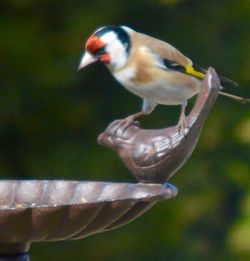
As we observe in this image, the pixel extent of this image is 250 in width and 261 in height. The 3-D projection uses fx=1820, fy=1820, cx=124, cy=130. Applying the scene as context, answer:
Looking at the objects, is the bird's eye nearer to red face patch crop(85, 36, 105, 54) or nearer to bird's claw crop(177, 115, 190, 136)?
red face patch crop(85, 36, 105, 54)

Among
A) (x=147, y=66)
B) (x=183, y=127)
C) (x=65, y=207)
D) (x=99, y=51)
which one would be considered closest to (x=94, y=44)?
(x=99, y=51)

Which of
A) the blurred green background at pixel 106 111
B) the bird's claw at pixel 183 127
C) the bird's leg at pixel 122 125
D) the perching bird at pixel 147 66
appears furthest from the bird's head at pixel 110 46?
the blurred green background at pixel 106 111

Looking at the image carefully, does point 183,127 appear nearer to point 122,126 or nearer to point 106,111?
point 122,126

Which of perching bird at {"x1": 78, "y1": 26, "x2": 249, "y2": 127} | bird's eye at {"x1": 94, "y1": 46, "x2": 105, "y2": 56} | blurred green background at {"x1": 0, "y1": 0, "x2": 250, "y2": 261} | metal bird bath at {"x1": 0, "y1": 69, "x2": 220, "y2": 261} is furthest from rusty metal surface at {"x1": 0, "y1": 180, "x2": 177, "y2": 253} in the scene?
blurred green background at {"x1": 0, "y1": 0, "x2": 250, "y2": 261}

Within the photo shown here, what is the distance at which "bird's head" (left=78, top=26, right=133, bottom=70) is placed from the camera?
5.16m

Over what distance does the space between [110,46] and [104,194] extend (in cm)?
98

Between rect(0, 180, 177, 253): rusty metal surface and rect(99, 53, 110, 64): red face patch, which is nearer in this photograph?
rect(0, 180, 177, 253): rusty metal surface

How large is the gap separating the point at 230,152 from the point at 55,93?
33.5 inches

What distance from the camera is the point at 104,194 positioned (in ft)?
14.3

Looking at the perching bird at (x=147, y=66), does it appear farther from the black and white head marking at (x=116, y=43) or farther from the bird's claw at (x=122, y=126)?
the bird's claw at (x=122, y=126)

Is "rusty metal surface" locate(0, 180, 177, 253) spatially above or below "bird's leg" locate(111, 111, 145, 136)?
below

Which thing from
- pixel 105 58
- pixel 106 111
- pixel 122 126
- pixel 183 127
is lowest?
pixel 106 111

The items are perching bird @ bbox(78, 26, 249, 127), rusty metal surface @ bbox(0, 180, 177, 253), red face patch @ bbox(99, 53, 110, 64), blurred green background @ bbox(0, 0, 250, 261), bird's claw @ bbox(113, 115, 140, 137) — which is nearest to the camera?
rusty metal surface @ bbox(0, 180, 177, 253)

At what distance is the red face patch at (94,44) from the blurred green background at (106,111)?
1500 mm
